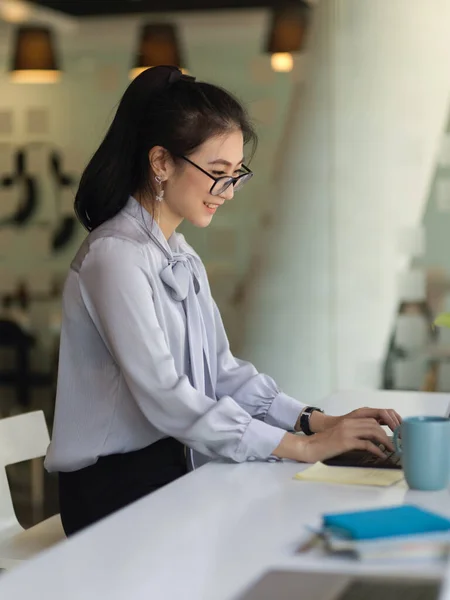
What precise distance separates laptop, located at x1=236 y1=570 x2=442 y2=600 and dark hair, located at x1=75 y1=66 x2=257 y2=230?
81 cm

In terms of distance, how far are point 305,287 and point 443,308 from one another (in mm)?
618

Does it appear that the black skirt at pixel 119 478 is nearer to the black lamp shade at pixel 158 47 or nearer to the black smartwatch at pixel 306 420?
the black smartwatch at pixel 306 420

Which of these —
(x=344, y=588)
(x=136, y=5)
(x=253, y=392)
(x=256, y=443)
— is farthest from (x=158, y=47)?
(x=344, y=588)

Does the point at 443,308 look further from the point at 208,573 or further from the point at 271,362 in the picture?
the point at 208,573

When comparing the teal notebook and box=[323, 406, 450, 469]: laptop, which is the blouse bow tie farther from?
the teal notebook

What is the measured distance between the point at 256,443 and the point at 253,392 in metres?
0.38

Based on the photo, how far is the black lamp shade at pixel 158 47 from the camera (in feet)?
14.9

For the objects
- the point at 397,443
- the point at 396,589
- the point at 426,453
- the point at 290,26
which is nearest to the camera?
the point at 396,589

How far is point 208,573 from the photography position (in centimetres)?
114

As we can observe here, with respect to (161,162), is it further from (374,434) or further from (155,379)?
(374,434)

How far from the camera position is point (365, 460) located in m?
1.75

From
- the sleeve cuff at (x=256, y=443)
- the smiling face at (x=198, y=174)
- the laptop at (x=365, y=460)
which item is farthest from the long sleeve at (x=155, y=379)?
the smiling face at (x=198, y=174)

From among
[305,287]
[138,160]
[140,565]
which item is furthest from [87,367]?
[305,287]

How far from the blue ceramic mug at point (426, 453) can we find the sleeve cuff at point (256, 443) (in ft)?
0.85
